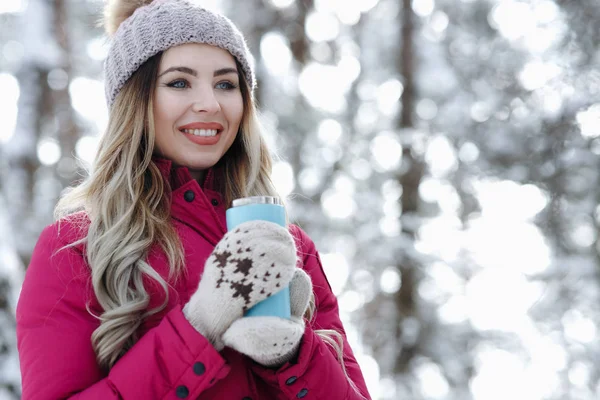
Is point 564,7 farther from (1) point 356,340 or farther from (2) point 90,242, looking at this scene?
(2) point 90,242

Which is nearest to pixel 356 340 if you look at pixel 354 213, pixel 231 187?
pixel 354 213

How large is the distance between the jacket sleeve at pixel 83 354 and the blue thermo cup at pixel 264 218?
18 cm

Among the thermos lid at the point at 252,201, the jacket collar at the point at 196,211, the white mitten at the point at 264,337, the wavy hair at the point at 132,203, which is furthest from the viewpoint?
the jacket collar at the point at 196,211

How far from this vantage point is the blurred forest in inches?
247

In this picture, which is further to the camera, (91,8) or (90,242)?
(91,8)

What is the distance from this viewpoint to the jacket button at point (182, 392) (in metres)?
1.69

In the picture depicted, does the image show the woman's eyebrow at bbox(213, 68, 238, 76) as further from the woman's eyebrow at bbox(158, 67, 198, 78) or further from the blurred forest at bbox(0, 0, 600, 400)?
the blurred forest at bbox(0, 0, 600, 400)

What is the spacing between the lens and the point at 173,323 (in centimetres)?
171

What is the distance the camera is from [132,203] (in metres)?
2.12

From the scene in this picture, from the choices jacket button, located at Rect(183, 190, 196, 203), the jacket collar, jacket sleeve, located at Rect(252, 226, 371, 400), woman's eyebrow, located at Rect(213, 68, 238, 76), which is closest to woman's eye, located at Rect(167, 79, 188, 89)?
woman's eyebrow, located at Rect(213, 68, 238, 76)

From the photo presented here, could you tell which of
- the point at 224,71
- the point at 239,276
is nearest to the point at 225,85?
the point at 224,71

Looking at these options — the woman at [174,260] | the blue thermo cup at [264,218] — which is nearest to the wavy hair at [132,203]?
the woman at [174,260]

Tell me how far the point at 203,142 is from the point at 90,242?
0.53 meters

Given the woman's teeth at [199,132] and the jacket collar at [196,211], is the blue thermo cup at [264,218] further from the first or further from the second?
the woman's teeth at [199,132]
